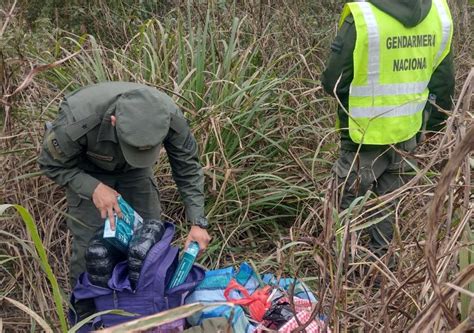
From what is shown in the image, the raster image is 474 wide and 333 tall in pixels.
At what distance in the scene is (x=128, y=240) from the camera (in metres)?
2.68

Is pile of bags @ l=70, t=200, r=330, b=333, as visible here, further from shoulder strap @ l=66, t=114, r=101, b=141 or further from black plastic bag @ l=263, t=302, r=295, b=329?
shoulder strap @ l=66, t=114, r=101, b=141

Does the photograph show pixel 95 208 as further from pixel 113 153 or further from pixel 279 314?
pixel 279 314

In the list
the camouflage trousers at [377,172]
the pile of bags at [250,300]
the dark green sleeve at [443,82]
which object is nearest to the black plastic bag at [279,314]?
the pile of bags at [250,300]

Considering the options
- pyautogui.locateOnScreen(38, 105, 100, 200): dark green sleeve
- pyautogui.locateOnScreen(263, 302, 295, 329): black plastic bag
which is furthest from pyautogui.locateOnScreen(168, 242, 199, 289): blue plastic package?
pyautogui.locateOnScreen(38, 105, 100, 200): dark green sleeve

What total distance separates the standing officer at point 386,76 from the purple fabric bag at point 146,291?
101 centimetres

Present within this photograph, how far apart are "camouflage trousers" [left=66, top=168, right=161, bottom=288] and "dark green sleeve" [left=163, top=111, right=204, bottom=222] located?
0.25 meters

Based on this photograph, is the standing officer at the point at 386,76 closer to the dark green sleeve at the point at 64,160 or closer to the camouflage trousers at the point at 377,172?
the camouflage trousers at the point at 377,172

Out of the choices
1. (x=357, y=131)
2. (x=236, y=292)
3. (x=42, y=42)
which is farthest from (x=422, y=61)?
(x=42, y=42)

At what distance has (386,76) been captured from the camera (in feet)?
10.6

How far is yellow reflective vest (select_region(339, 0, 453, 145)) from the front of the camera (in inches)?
123

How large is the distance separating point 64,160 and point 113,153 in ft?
0.72

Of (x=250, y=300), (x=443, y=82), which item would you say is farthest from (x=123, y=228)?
(x=443, y=82)

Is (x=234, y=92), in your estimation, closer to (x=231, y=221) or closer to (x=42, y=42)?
(x=231, y=221)

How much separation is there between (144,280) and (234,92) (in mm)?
1957
